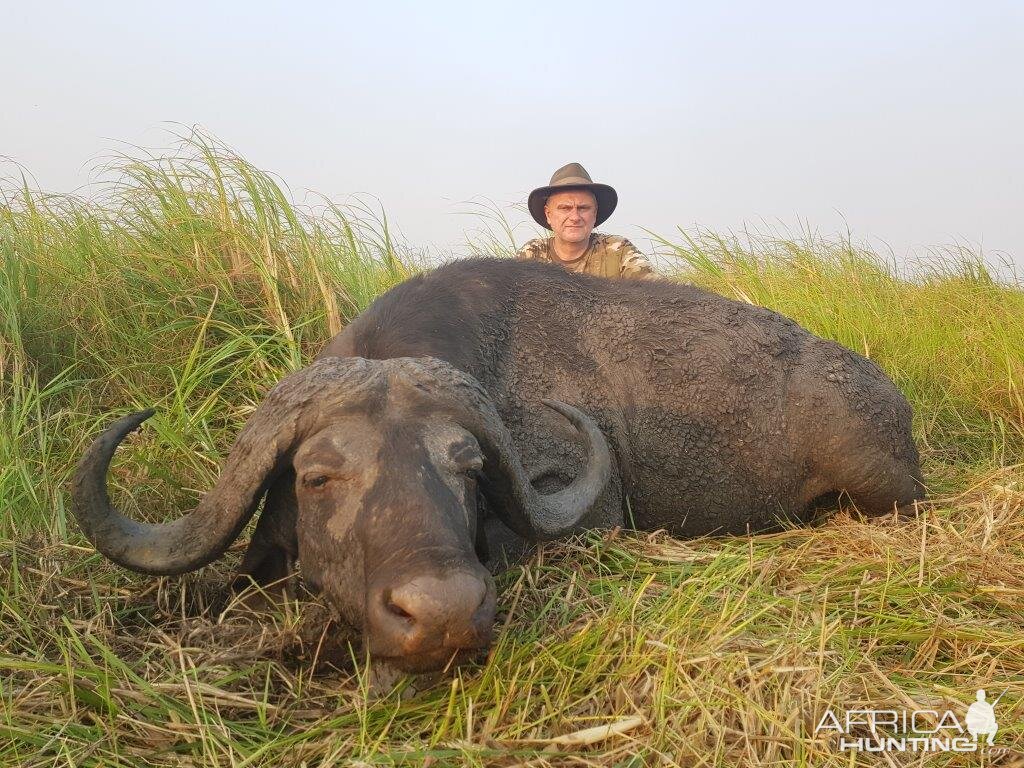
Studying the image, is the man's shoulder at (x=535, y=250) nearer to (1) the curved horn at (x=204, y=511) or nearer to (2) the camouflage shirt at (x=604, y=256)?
(2) the camouflage shirt at (x=604, y=256)

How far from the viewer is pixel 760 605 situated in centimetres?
263

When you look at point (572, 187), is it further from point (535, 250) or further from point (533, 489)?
point (533, 489)

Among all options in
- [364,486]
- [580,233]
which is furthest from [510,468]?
[580,233]

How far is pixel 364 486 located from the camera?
239 cm

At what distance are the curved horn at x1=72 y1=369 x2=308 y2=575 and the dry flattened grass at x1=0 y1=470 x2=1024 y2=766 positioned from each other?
0.25 meters

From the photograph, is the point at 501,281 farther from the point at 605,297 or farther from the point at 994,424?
the point at 994,424

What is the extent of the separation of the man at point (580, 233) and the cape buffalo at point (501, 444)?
212 cm

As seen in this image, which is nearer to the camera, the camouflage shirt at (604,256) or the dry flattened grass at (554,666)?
the dry flattened grass at (554,666)

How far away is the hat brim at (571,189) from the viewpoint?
21.4 ft

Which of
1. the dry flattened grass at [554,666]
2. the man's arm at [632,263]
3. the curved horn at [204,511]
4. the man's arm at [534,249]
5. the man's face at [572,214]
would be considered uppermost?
the man's face at [572,214]

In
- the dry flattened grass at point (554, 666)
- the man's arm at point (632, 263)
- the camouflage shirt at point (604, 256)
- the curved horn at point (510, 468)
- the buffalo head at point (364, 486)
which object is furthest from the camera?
the camouflage shirt at point (604, 256)

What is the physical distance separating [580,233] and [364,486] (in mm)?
4560

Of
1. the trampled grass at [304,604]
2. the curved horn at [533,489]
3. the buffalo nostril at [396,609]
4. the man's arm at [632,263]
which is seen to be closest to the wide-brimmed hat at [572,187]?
the man's arm at [632,263]

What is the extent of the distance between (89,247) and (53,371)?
0.87 meters
